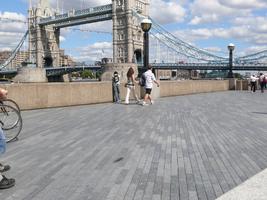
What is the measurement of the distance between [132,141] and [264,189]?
2.93 meters

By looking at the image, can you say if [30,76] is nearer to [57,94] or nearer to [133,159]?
[57,94]

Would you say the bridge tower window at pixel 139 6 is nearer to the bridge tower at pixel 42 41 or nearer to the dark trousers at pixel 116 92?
the bridge tower at pixel 42 41

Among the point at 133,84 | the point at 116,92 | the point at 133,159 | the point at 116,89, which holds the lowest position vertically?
the point at 133,159

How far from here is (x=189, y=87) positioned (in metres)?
23.0

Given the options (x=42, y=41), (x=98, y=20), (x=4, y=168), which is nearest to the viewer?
(x=4, y=168)

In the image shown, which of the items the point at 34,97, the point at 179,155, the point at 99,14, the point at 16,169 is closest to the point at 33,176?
the point at 16,169

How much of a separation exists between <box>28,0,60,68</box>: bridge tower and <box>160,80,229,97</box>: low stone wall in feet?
330

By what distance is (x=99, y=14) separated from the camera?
11138 centimetres

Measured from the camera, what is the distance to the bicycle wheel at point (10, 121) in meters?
6.64

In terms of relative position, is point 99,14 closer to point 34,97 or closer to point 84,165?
point 34,97

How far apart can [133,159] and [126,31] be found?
324 ft

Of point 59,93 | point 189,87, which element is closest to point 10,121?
point 59,93

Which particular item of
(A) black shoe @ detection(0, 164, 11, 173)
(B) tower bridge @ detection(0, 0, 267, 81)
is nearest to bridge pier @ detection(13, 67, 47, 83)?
(B) tower bridge @ detection(0, 0, 267, 81)

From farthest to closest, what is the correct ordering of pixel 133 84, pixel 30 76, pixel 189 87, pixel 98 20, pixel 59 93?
pixel 98 20 → pixel 30 76 → pixel 189 87 → pixel 133 84 → pixel 59 93
